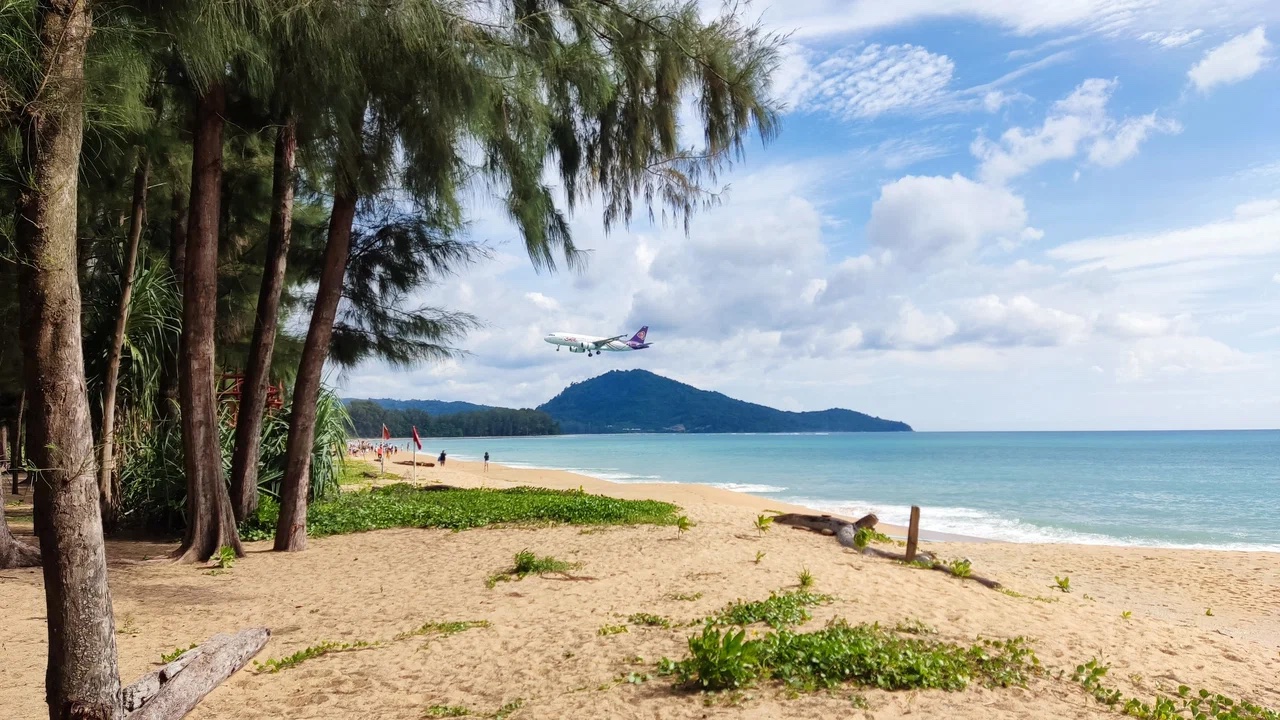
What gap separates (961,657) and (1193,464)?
6151 cm

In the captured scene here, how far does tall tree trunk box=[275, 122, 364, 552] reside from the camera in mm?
9062

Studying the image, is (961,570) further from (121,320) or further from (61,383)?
(121,320)

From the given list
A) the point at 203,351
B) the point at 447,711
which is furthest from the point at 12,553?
the point at 447,711

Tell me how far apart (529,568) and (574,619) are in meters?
1.96

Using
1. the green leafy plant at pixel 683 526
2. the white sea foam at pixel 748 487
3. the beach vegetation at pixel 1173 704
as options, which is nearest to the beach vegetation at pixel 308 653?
the beach vegetation at pixel 1173 704

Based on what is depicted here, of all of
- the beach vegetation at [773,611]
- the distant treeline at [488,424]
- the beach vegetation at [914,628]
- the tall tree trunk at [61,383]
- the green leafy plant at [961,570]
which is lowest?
the distant treeline at [488,424]

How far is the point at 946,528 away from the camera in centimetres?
1962

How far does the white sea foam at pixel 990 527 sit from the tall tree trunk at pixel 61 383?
54.1 ft

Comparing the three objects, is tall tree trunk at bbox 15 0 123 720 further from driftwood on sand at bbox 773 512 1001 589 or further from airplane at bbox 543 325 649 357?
airplane at bbox 543 325 649 357

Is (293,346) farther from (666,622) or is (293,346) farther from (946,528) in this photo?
(946,528)

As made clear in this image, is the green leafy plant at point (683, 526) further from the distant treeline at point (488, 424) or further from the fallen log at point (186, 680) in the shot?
the distant treeline at point (488, 424)

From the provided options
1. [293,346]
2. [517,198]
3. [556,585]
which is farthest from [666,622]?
[293,346]

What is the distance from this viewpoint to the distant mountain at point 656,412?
593 ft

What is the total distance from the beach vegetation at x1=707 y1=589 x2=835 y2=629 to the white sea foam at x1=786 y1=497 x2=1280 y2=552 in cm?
1223
